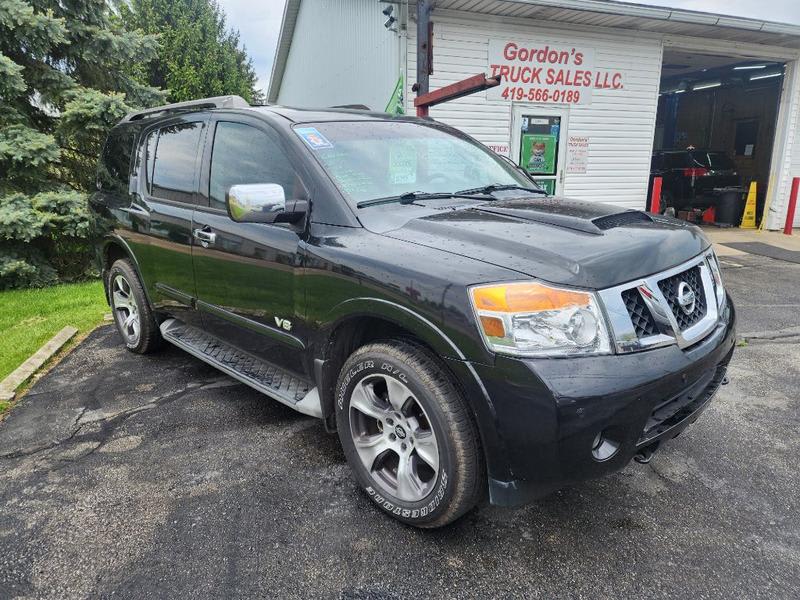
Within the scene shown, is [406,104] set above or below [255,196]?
above

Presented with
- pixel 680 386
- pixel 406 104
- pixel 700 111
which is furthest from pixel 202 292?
pixel 700 111

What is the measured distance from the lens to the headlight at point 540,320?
6.52 ft

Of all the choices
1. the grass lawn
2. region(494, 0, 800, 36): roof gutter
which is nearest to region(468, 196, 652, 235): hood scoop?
the grass lawn

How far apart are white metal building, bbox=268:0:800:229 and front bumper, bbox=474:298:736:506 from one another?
7.81 meters

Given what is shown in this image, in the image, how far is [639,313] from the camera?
2133 mm

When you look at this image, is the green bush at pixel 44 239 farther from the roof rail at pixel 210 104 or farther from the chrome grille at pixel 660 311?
the chrome grille at pixel 660 311

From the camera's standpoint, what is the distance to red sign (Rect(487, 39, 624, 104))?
31.4 ft

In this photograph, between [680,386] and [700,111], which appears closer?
[680,386]

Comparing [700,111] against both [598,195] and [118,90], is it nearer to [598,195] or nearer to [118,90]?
[598,195]

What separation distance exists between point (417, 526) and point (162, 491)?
1304 millimetres

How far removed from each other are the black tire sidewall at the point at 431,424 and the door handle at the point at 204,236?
1315 mm

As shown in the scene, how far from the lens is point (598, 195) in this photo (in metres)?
11.0

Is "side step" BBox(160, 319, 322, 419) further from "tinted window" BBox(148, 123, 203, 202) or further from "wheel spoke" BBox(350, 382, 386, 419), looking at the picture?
"tinted window" BBox(148, 123, 203, 202)

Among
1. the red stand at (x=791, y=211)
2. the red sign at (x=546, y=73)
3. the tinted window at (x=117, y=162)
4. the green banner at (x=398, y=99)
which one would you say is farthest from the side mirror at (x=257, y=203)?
the red stand at (x=791, y=211)
